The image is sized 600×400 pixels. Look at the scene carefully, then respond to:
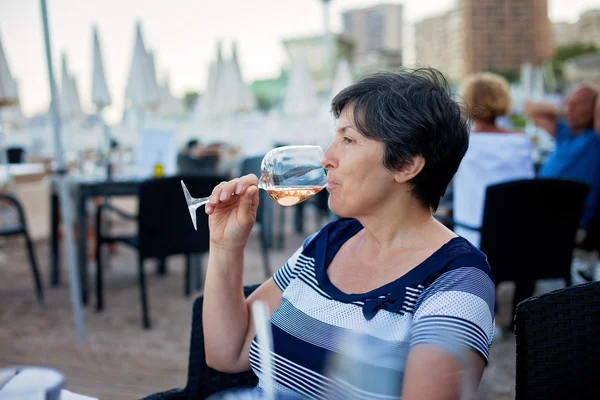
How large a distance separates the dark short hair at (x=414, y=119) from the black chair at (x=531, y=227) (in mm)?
1695

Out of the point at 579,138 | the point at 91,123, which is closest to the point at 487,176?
the point at 579,138

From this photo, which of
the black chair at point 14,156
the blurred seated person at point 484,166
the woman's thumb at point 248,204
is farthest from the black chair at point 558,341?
the black chair at point 14,156

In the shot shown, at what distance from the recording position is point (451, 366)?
3.22ft

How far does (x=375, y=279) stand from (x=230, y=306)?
0.40m

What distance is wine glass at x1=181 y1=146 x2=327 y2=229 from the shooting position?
1.36 meters

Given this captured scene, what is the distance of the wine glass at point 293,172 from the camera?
1.36 m

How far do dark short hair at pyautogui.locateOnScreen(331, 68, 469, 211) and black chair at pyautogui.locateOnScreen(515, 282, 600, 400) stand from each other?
0.40 meters

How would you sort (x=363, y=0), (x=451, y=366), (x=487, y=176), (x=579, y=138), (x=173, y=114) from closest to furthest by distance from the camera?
(x=451, y=366) < (x=487, y=176) < (x=579, y=138) < (x=363, y=0) < (x=173, y=114)

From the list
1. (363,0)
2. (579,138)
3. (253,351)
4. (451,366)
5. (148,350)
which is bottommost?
(148,350)

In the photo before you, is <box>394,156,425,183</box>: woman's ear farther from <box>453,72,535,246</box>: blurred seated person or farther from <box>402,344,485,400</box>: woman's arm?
<box>453,72,535,246</box>: blurred seated person

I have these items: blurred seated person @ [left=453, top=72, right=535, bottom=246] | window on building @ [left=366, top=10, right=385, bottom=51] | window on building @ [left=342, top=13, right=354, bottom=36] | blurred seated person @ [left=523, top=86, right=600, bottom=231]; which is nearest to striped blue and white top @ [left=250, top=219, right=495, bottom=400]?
blurred seated person @ [left=453, top=72, right=535, bottom=246]

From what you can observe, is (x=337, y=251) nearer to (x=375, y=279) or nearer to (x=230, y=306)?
(x=375, y=279)

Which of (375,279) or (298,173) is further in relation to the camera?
(298,173)

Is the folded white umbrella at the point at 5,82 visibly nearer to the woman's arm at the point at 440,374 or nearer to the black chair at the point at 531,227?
the black chair at the point at 531,227
